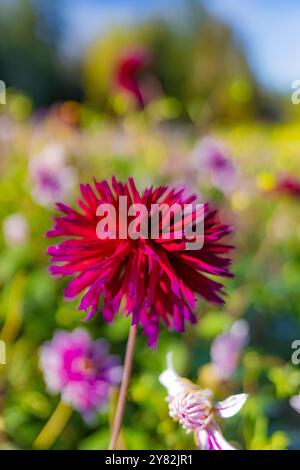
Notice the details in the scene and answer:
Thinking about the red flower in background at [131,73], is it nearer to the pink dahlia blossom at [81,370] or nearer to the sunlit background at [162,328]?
the sunlit background at [162,328]

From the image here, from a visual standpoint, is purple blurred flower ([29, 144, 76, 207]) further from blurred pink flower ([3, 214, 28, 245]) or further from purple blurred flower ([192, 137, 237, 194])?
purple blurred flower ([192, 137, 237, 194])

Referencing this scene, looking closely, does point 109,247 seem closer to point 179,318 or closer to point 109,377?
point 179,318

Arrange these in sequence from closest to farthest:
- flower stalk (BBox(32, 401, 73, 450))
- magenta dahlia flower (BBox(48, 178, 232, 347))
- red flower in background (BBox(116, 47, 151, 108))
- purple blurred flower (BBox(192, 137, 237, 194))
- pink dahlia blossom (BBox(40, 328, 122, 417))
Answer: magenta dahlia flower (BBox(48, 178, 232, 347))
pink dahlia blossom (BBox(40, 328, 122, 417))
flower stalk (BBox(32, 401, 73, 450))
purple blurred flower (BBox(192, 137, 237, 194))
red flower in background (BBox(116, 47, 151, 108))

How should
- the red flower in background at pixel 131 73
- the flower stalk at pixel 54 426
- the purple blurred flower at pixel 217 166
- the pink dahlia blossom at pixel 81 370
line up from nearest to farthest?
the pink dahlia blossom at pixel 81 370 < the flower stalk at pixel 54 426 < the purple blurred flower at pixel 217 166 < the red flower in background at pixel 131 73

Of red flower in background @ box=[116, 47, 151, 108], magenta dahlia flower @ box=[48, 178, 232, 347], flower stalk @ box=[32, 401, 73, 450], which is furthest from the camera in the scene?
red flower in background @ box=[116, 47, 151, 108]

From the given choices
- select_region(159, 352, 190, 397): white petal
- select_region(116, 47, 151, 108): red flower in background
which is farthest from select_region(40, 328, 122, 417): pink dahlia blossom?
select_region(116, 47, 151, 108): red flower in background

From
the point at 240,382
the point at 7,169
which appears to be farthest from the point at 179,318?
the point at 7,169

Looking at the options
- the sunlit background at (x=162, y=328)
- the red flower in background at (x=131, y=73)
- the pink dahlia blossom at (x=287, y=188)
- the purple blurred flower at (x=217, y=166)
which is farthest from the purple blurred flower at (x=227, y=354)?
the red flower in background at (x=131, y=73)

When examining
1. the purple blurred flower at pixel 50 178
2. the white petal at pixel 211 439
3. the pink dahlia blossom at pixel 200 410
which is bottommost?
the white petal at pixel 211 439
